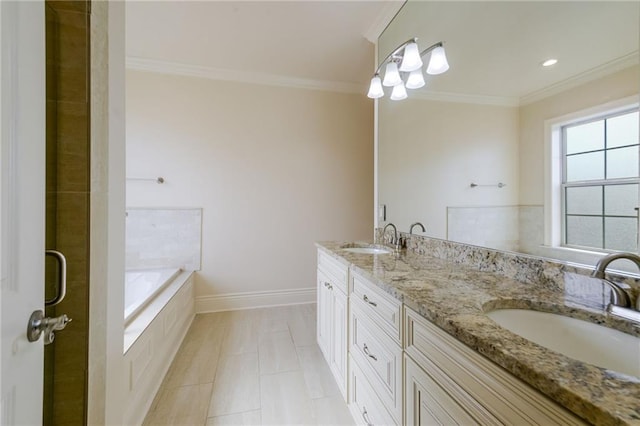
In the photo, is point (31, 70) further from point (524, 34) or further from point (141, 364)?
point (524, 34)

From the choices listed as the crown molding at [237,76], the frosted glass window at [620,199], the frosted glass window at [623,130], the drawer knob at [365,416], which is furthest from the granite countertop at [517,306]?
the crown molding at [237,76]

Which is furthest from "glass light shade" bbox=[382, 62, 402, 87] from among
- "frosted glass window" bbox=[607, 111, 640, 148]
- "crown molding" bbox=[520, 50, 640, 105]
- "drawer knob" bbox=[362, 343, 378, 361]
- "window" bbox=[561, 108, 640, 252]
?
"drawer knob" bbox=[362, 343, 378, 361]

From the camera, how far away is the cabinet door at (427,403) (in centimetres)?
67

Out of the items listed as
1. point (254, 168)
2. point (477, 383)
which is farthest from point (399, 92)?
point (477, 383)

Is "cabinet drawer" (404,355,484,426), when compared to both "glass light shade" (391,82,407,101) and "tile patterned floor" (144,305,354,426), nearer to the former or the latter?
"tile patterned floor" (144,305,354,426)

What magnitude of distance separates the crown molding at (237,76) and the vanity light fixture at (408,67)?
1147 millimetres

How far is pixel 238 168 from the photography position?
2.89 metres

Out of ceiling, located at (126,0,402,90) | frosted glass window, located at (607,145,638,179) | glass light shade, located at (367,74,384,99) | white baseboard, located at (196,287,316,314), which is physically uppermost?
ceiling, located at (126,0,402,90)

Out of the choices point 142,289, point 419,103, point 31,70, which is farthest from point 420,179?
point 142,289

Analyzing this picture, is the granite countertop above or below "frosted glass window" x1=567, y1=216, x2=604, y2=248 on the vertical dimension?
below

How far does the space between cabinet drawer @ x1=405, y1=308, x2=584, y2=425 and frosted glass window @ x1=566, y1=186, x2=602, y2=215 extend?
697 mm

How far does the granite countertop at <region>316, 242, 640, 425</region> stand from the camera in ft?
1.35

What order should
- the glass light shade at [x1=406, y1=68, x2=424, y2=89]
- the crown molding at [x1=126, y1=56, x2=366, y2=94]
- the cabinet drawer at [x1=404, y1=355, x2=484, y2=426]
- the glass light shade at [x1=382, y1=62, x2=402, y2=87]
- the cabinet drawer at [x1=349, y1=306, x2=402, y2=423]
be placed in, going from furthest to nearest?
1. the crown molding at [x1=126, y1=56, x2=366, y2=94]
2. the glass light shade at [x1=382, y1=62, x2=402, y2=87]
3. the glass light shade at [x1=406, y1=68, x2=424, y2=89]
4. the cabinet drawer at [x1=349, y1=306, x2=402, y2=423]
5. the cabinet drawer at [x1=404, y1=355, x2=484, y2=426]

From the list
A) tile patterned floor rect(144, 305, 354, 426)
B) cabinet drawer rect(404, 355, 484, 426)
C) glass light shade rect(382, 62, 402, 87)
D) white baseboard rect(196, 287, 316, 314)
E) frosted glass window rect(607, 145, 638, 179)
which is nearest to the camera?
cabinet drawer rect(404, 355, 484, 426)
